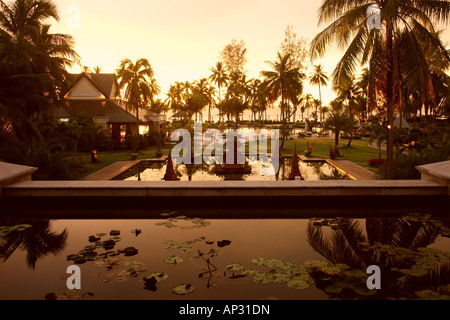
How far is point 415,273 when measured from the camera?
557cm

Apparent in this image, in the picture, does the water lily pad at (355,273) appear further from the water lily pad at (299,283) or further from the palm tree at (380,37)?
the palm tree at (380,37)

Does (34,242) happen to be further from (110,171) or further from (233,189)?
(110,171)

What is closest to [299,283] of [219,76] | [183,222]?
[183,222]

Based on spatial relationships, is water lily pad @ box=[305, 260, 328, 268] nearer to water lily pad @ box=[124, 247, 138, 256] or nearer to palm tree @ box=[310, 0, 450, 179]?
water lily pad @ box=[124, 247, 138, 256]

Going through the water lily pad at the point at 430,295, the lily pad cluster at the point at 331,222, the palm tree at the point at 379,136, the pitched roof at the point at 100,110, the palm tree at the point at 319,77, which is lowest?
the water lily pad at the point at 430,295

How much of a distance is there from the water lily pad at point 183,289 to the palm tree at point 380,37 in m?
8.98

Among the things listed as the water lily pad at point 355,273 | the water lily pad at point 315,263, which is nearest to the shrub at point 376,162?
the water lily pad at point 315,263

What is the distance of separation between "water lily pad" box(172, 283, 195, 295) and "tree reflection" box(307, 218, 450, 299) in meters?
2.02

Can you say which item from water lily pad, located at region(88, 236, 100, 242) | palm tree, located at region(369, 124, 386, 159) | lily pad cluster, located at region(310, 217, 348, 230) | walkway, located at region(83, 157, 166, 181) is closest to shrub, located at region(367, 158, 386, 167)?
palm tree, located at region(369, 124, 386, 159)

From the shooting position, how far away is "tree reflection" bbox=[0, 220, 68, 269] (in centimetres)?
674

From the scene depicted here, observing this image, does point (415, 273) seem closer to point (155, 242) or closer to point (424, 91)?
point (155, 242)

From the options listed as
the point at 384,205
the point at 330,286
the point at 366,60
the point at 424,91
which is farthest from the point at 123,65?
the point at 330,286

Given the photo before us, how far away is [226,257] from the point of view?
6.44m

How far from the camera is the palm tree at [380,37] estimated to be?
38.5 ft
